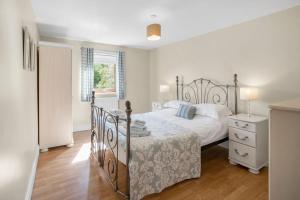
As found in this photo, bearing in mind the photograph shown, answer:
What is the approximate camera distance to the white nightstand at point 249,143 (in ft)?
8.52

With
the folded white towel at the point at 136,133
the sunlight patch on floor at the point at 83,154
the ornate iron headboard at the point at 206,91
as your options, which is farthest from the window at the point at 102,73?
the folded white towel at the point at 136,133

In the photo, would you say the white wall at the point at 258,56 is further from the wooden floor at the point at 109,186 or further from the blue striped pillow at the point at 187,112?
the wooden floor at the point at 109,186

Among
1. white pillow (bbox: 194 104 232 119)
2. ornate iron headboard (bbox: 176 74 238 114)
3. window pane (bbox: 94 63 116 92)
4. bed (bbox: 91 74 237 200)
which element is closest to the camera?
bed (bbox: 91 74 237 200)

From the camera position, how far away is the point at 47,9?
2775mm

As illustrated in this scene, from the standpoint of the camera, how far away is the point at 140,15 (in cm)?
295

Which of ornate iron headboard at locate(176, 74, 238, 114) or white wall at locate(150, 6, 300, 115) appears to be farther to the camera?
ornate iron headboard at locate(176, 74, 238, 114)

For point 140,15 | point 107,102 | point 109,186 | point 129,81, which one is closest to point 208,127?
point 109,186

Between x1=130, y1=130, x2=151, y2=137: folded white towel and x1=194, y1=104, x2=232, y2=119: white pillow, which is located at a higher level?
x1=194, y1=104, x2=232, y2=119: white pillow

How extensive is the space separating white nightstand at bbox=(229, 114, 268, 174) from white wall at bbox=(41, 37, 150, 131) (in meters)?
3.39

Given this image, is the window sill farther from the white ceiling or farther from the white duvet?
the white duvet

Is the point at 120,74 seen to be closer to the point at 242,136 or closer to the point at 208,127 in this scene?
the point at 208,127

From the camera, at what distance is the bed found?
1.94 metres

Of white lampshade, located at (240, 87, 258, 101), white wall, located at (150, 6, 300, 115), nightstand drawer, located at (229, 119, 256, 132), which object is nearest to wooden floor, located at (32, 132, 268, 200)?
nightstand drawer, located at (229, 119, 256, 132)

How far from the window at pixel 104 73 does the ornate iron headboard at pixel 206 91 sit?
2.00 meters
